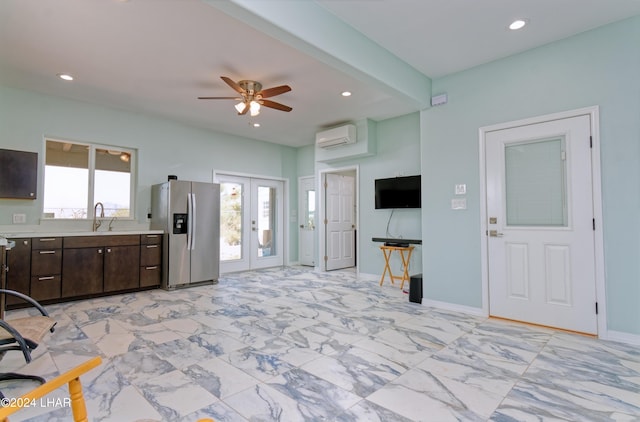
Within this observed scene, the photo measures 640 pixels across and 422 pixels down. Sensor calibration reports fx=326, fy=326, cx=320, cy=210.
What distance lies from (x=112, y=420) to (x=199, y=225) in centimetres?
366

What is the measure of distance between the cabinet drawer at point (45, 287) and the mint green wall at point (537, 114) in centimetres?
457

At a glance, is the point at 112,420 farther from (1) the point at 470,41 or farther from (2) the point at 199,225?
(1) the point at 470,41

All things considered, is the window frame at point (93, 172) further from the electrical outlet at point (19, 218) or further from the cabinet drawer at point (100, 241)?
the cabinet drawer at point (100, 241)

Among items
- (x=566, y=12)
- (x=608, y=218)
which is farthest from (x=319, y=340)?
(x=566, y=12)

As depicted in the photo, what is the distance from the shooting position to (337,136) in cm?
560

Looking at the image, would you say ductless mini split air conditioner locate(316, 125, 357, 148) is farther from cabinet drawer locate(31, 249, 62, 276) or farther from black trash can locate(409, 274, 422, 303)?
cabinet drawer locate(31, 249, 62, 276)

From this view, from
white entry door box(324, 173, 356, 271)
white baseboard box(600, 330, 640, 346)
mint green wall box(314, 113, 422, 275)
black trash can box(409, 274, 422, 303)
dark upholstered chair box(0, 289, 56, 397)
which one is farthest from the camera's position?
white entry door box(324, 173, 356, 271)

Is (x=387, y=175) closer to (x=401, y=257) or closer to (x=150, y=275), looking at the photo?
(x=401, y=257)

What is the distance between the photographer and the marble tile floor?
72.5 inches

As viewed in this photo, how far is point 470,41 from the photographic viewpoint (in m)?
3.12

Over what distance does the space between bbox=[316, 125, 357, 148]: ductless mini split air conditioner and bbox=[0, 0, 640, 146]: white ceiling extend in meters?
0.99

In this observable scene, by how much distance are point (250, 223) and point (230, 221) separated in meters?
0.45

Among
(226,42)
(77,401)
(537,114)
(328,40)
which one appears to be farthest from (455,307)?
(226,42)

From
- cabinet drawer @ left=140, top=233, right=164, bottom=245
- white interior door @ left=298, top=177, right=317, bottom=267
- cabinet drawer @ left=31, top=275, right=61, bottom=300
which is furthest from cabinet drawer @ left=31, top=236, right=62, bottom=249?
white interior door @ left=298, top=177, right=317, bottom=267
